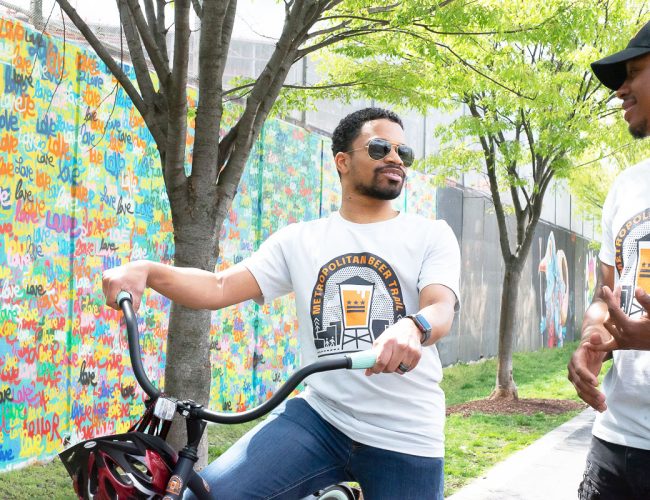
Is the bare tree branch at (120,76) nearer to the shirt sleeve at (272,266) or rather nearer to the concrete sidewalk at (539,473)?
the shirt sleeve at (272,266)

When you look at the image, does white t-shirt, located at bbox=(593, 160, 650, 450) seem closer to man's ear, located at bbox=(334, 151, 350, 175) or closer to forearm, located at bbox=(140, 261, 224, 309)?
man's ear, located at bbox=(334, 151, 350, 175)

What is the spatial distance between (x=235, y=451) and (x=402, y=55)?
5.24 meters

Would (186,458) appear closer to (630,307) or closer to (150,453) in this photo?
(150,453)

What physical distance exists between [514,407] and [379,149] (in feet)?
27.7

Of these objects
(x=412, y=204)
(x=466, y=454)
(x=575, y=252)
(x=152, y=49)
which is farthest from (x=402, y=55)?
(x=575, y=252)

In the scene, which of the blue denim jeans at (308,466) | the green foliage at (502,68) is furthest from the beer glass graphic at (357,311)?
the green foliage at (502,68)

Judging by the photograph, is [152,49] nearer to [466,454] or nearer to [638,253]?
[638,253]

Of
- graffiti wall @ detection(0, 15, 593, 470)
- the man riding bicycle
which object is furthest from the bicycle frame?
graffiti wall @ detection(0, 15, 593, 470)

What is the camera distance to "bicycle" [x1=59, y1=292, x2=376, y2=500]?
192 cm

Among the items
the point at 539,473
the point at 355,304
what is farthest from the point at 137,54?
the point at 539,473

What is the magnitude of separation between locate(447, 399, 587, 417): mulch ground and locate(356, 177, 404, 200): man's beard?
7629 millimetres

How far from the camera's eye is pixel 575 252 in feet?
91.4

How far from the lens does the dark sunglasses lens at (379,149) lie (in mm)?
3168

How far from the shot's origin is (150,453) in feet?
6.63
